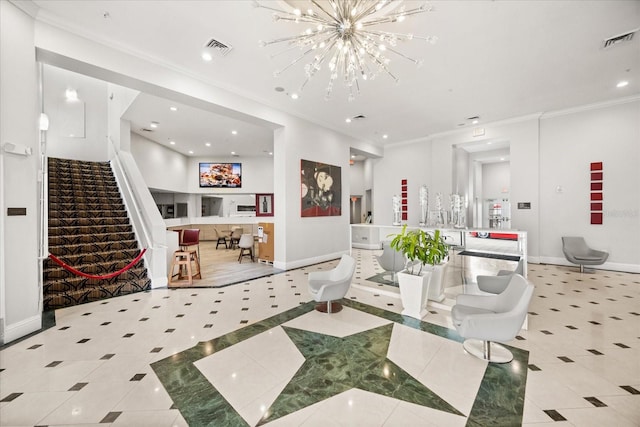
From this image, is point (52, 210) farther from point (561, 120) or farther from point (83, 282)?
point (561, 120)

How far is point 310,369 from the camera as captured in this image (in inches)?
101

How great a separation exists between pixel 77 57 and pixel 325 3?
3515mm

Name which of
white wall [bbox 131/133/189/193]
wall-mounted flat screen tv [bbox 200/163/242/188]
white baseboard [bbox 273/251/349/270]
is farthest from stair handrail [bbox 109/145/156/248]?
wall-mounted flat screen tv [bbox 200/163/242/188]

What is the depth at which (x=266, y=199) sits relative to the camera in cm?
1345

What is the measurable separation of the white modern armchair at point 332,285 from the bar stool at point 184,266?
9.04ft

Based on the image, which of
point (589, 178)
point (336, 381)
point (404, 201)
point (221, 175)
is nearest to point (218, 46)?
point (336, 381)

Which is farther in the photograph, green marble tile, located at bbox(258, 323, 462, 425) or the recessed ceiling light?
the recessed ceiling light

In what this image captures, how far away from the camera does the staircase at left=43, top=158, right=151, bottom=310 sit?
438 cm

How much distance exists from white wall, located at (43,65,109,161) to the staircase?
1.62m

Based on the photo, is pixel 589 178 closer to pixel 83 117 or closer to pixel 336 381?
pixel 336 381

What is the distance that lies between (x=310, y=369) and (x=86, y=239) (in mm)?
5495

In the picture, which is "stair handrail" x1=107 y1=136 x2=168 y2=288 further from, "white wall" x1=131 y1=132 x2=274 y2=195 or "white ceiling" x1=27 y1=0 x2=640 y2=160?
"white wall" x1=131 y1=132 x2=274 y2=195

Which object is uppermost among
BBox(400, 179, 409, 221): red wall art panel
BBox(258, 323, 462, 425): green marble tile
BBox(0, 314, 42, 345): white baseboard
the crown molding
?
the crown molding

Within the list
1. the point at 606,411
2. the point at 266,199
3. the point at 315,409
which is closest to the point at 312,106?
the point at 315,409
